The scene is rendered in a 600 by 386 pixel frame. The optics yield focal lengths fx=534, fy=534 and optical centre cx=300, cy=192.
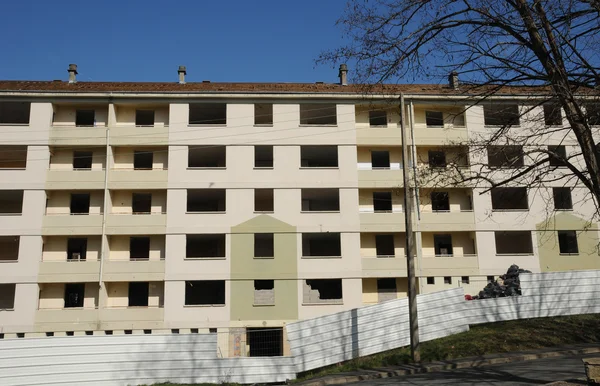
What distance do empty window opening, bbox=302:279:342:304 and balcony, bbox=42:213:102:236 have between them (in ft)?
41.4

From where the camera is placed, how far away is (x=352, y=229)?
32.2 m

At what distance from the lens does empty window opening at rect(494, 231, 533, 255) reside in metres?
34.6

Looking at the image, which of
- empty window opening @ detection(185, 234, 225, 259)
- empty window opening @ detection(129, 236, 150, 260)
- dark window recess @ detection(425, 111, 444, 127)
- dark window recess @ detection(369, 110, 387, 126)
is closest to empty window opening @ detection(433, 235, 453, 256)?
dark window recess @ detection(425, 111, 444, 127)

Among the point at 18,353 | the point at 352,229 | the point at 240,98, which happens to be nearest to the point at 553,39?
the point at 18,353

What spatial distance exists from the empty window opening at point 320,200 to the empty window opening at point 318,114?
15.1 ft

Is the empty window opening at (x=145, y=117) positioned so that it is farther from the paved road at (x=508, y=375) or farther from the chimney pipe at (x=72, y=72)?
the paved road at (x=508, y=375)

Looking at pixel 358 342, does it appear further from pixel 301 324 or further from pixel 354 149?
pixel 354 149

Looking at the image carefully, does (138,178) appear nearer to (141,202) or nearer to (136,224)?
(141,202)

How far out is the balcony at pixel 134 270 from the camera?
30.7 meters

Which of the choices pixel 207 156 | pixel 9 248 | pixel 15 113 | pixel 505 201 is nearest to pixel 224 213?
pixel 207 156

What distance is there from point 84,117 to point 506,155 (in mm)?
29841

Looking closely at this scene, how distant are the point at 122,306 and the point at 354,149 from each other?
16673mm

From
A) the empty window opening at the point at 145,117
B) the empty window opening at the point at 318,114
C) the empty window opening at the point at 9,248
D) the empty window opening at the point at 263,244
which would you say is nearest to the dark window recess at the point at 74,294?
the empty window opening at the point at 9,248

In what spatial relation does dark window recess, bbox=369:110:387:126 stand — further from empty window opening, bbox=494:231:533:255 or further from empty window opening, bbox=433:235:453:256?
empty window opening, bbox=494:231:533:255
